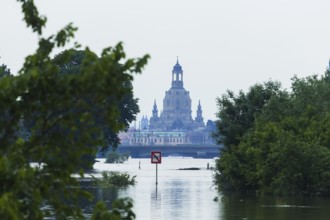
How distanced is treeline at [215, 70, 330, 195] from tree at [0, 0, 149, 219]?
4610 cm

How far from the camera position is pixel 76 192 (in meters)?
14.9

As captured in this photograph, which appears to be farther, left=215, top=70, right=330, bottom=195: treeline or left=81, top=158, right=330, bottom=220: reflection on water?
left=215, top=70, right=330, bottom=195: treeline

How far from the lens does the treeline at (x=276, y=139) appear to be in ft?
200

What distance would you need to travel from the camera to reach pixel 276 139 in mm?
63906

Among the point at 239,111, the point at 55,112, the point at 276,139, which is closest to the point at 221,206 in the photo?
the point at 276,139

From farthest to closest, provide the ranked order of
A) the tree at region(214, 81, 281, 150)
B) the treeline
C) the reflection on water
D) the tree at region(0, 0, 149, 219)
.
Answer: the tree at region(214, 81, 281, 150)
the treeline
the reflection on water
the tree at region(0, 0, 149, 219)

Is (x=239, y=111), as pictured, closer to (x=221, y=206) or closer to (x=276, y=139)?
(x=276, y=139)

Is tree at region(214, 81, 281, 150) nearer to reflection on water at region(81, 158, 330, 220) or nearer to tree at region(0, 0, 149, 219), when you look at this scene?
reflection on water at region(81, 158, 330, 220)

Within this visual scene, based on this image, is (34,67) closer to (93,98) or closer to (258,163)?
(93,98)

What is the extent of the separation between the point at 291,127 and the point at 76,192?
53728mm

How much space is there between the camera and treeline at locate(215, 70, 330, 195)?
200 ft

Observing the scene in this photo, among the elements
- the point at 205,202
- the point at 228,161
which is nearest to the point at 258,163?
the point at 228,161

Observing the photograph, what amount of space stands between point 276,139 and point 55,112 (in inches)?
1964

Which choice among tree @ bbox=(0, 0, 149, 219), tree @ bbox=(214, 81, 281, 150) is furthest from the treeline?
tree @ bbox=(0, 0, 149, 219)
